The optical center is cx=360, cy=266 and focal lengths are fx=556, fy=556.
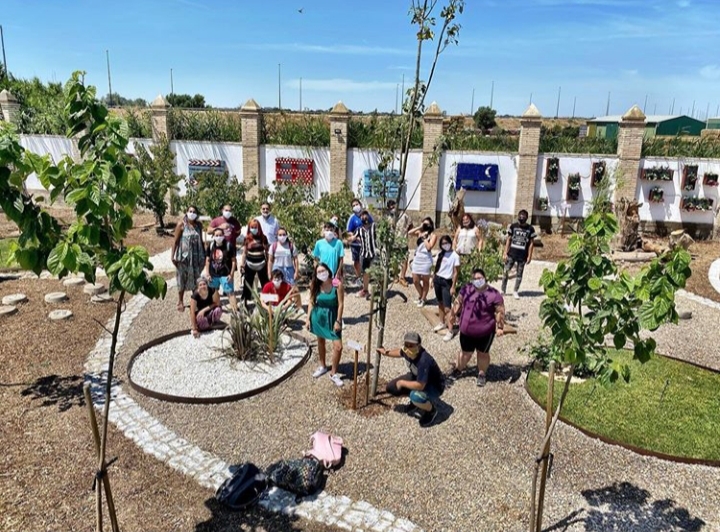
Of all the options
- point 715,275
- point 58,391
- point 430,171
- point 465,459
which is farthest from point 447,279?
point 430,171

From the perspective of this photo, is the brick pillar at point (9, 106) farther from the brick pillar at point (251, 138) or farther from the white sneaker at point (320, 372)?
the white sneaker at point (320, 372)

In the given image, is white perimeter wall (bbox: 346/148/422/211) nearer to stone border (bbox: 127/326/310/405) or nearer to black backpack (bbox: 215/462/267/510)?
stone border (bbox: 127/326/310/405)

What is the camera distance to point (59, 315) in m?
9.01

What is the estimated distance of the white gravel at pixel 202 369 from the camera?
695cm

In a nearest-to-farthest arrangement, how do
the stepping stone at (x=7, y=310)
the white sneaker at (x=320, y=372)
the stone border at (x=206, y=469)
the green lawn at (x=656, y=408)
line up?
the stone border at (x=206, y=469) < the green lawn at (x=656, y=408) < the white sneaker at (x=320, y=372) < the stepping stone at (x=7, y=310)

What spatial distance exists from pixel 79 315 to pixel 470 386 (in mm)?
6485

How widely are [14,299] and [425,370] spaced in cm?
747

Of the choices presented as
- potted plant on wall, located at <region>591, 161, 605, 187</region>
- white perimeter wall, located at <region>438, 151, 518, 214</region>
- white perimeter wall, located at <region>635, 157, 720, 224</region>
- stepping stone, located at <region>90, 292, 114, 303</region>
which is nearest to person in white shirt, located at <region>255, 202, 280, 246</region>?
stepping stone, located at <region>90, 292, 114, 303</region>

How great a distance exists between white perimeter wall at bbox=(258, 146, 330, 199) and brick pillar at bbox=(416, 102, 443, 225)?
123 inches

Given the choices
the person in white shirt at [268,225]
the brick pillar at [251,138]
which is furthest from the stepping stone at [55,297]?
the brick pillar at [251,138]

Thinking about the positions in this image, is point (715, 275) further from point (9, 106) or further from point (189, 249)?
point (9, 106)

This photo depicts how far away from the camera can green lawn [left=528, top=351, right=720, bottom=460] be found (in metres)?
6.00

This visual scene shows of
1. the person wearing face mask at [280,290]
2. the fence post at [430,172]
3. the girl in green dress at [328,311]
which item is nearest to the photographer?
the girl in green dress at [328,311]

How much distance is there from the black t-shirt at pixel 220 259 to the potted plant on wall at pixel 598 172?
1196 centimetres
